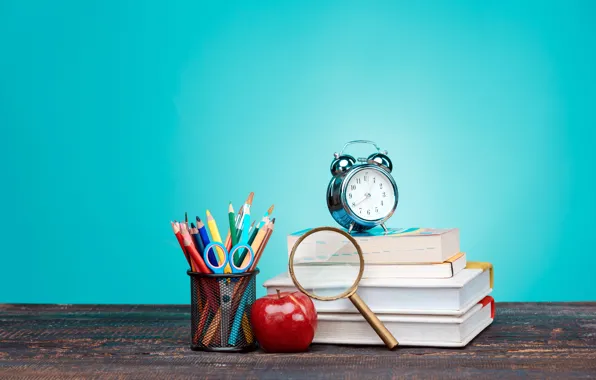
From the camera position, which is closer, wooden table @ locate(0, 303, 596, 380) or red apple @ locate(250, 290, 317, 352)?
wooden table @ locate(0, 303, 596, 380)

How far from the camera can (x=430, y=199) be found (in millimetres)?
2717

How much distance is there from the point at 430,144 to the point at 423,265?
150 centimetres

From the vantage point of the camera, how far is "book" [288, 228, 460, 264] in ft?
4.18

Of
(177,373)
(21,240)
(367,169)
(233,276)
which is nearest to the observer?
(177,373)

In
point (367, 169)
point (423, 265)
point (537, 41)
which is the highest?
point (537, 41)

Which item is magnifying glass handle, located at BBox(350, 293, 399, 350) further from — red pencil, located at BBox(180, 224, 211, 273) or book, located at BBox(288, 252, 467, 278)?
red pencil, located at BBox(180, 224, 211, 273)

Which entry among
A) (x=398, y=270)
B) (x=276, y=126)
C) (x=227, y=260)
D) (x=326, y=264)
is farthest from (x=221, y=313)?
(x=276, y=126)

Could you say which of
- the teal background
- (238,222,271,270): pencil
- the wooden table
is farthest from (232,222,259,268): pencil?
the teal background

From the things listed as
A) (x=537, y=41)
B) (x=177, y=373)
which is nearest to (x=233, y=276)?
(x=177, y=373)

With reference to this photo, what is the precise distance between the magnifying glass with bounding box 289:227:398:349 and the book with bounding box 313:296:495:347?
3 cm

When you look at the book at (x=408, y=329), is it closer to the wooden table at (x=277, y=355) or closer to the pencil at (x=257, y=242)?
the wooden table at (x=277, y=355)

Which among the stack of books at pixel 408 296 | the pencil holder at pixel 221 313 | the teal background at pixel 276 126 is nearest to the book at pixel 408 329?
the stack of books at pixel 408 296

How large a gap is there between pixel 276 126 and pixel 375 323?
1598mm

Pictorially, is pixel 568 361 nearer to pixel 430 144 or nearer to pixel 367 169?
pixel 367 169
